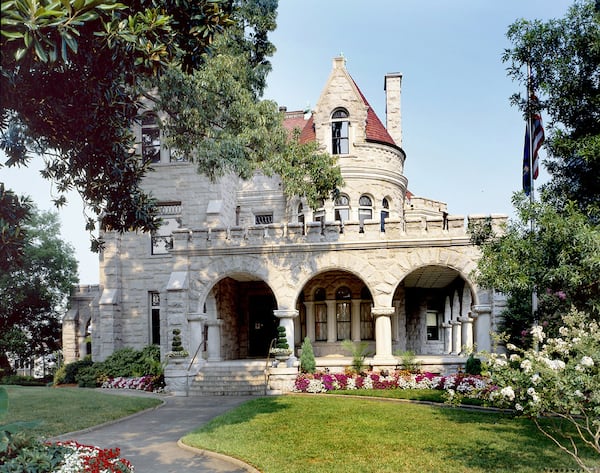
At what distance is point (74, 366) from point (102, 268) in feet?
15.3

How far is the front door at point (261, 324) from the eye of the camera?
85.3 feet

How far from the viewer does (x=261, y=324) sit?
26.1 metres

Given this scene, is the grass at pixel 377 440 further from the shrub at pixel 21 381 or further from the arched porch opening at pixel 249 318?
the shrub at pixel 21 381

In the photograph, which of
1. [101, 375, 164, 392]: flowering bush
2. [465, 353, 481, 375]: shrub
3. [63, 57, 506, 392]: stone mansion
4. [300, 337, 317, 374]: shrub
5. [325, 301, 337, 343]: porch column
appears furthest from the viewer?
[325, 301, 337, 343]: porch column

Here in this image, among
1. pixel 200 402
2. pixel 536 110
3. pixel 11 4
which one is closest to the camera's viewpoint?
pixel 11 4

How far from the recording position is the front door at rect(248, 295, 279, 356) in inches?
1024

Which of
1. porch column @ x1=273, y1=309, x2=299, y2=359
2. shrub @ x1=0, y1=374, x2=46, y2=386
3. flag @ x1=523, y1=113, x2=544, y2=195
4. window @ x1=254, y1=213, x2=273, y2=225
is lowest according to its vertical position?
shrub @ x1=0, y1=374, x2=46, y2=386

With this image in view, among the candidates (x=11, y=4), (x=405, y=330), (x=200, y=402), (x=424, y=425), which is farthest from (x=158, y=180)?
(x=11, y=4)

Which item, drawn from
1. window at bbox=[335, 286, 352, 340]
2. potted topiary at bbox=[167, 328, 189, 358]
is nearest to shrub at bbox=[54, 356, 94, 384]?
potted topiary at bbox=[167, 328, 189, 358]

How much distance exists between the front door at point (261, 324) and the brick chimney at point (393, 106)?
37.4ft

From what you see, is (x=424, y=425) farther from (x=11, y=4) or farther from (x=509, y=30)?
(x=11, y=4)

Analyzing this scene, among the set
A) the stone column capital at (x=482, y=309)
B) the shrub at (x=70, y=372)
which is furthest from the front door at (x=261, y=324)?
the stone column capital at (x=482, y=309)

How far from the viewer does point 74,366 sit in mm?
24719

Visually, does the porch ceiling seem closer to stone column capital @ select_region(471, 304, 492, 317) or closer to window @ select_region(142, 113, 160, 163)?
stone column capital @ select_region(471, 304, 492, 317)
